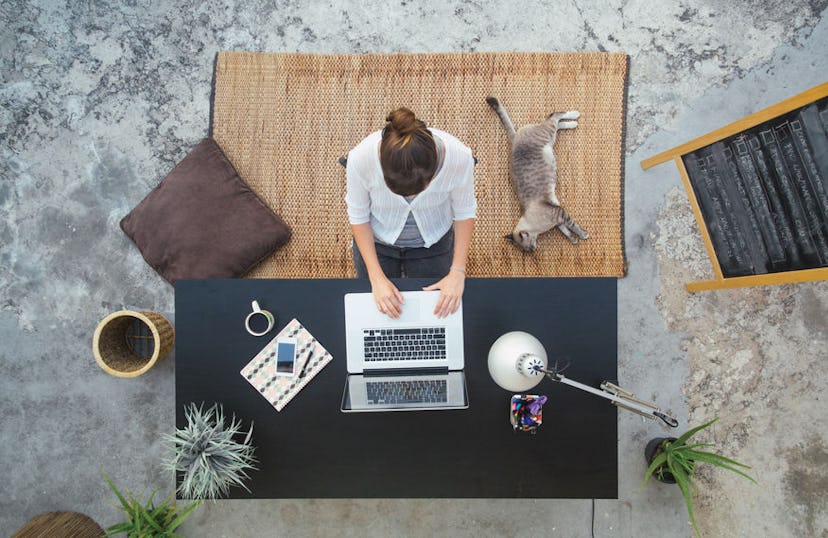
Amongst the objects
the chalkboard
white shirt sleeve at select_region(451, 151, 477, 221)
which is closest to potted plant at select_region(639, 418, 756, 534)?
the chalkboard

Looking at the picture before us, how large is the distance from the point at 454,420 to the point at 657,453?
42.1 inches

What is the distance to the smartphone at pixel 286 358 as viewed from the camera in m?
1.44

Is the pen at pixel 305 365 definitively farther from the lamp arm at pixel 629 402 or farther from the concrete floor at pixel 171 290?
the concrete floor at pixel 171 290

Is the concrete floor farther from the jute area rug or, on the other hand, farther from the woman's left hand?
the woman's left hand

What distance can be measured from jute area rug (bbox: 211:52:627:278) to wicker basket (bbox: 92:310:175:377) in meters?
0.52

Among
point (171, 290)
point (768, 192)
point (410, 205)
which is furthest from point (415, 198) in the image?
point (171, 290)

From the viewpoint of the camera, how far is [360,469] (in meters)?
1.43

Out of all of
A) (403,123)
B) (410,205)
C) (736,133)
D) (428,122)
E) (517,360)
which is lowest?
(517,360)

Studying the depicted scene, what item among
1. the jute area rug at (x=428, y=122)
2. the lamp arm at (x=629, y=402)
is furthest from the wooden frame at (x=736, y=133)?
the lamp arm at (x=629, y=402)

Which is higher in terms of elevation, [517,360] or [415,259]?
[415,259]

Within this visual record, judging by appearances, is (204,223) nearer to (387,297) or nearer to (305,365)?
(305,365)

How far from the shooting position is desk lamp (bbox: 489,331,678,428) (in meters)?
1.20

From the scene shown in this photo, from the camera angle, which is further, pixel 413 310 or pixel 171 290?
pixel 171 290

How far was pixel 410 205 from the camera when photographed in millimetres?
1509
